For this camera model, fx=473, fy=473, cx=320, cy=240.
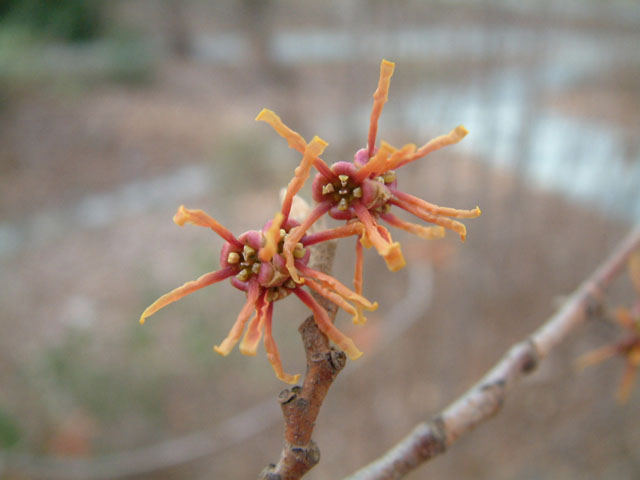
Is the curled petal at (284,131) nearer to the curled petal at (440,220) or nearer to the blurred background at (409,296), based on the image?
the curled petal at (440,220)

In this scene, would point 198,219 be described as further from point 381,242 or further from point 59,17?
point 59,17

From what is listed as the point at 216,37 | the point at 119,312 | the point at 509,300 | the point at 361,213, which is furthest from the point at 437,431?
the point at 216,37

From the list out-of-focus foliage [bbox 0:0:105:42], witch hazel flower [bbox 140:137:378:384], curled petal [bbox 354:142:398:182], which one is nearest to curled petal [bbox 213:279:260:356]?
witch hazel flower [bbox 140:137:378:384]

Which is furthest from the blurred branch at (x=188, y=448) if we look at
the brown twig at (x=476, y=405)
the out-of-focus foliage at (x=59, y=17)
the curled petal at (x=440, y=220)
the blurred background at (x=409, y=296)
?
the out-of-focus foliage at (x=59, y=17)

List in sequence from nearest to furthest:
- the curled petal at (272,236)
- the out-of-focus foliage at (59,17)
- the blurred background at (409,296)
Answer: the curled petal at (272,236), the blurred background at (409,296), the out-of-focus foliage at (59,17)

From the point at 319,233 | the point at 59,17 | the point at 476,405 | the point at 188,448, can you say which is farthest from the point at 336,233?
the point at 59,17
